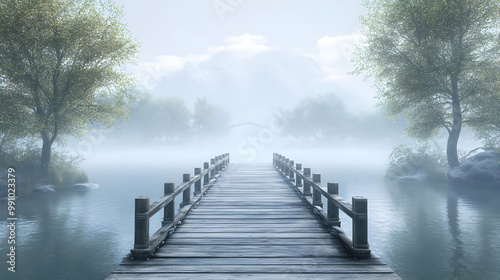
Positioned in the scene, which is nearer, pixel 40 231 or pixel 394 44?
pixel 40 231

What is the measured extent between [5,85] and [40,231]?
1244cm

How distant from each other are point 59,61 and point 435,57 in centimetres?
2457

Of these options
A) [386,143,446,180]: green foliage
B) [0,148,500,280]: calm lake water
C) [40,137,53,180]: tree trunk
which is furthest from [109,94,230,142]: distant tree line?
[386,143,446,180]: green foliage

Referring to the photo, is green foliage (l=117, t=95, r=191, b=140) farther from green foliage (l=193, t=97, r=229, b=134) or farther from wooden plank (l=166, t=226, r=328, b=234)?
wooden plank (l=166, t=226, r=328, b=234)

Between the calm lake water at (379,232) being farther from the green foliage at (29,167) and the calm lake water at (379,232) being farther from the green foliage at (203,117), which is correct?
the green foliage at (203,117)

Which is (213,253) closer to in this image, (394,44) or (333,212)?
(333,212)

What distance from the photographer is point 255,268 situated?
552 cm

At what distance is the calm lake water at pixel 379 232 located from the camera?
939 cm

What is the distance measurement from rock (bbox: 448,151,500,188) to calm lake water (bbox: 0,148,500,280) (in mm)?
901

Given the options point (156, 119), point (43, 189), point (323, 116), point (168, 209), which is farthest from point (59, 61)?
point (323, 116)

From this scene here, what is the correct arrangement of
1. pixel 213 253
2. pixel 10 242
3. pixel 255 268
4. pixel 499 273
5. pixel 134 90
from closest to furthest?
pixel 255 268 < pixel 213 253 < pixel 499 273 < pixel 10 242 < pixel 134 90

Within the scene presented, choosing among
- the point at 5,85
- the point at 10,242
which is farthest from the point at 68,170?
the point at 10,242

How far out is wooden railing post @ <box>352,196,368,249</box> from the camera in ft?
19.1

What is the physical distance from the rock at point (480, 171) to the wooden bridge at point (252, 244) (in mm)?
18376
